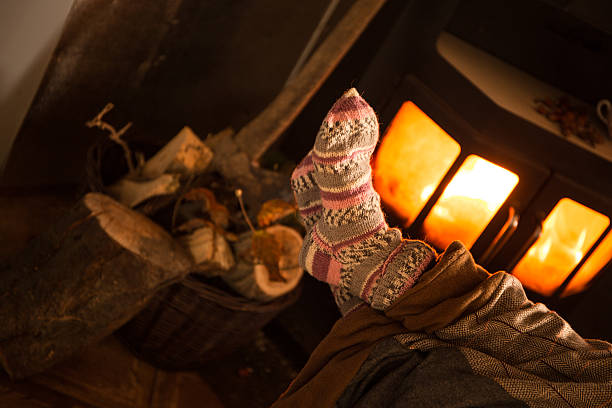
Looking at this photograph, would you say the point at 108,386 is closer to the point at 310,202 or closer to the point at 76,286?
the point at 76,286

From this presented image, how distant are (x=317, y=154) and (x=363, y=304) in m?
0.25

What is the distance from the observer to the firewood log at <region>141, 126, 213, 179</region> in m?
1.71

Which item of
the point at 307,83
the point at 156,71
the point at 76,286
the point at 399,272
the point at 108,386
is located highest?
the point at 399,272

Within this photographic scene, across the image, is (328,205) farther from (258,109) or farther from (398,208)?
(258,109)

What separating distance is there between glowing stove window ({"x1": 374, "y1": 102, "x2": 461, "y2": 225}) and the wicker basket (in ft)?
1.31

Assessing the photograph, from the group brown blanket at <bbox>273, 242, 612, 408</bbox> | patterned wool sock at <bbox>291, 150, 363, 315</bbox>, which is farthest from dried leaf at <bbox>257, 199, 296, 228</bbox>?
brown blanket at <bbox>273, 242, 612, 408</bbox>

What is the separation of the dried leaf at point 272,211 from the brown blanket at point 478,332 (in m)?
0.77

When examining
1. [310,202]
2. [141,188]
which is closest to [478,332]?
[310,202]

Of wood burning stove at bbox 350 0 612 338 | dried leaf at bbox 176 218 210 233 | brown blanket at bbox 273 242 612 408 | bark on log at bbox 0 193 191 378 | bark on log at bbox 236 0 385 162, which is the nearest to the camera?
brown blanket at bbox 273 242 612 408

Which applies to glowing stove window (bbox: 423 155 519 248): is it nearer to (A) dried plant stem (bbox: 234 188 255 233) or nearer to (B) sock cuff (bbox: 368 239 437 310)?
(A) dried plant stem (bbox: 234 188 255 233)

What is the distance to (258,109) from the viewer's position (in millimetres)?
2312

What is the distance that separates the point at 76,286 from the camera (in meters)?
1.38

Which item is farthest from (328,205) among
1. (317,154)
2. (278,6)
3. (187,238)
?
(278,6)

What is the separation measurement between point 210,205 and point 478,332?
98cm
